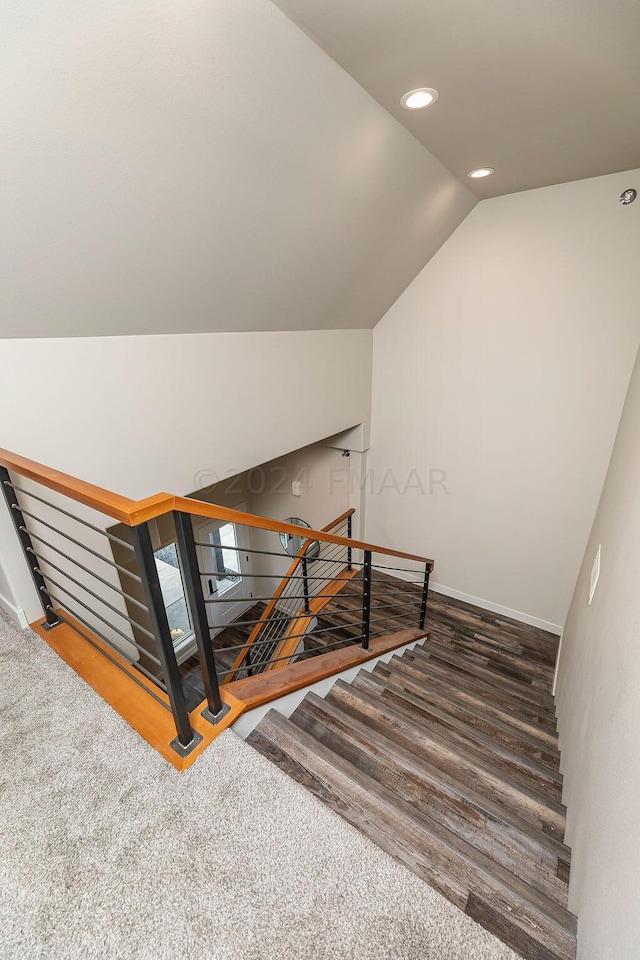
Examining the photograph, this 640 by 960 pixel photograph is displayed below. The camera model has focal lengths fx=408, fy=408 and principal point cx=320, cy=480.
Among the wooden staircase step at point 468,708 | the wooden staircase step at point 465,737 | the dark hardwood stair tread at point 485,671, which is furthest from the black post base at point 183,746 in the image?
the dark hardwood stair tread at point 485,671

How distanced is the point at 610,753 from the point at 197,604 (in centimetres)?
134

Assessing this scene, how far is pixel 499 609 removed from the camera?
435cm

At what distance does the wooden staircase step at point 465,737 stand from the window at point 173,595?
329 centimetres

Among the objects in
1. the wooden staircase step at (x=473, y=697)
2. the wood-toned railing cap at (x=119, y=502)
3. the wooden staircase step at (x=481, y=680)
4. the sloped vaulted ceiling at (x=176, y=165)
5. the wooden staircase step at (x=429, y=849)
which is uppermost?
the sloped vaulted ceiling at (x=176, y=165)

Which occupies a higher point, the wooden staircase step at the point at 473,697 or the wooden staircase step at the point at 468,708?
the wooden staircase step at the point at 468,708

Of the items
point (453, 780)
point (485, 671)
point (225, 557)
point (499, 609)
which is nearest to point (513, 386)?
point (499, 609)

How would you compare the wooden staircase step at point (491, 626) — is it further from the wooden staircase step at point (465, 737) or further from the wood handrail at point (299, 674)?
the wooden staircase step at point (465, 737)

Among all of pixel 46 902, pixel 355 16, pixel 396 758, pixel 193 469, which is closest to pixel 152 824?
pixel 46 902

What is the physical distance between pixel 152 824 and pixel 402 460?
152 inches

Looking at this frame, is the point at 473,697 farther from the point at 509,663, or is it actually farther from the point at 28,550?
the point at 28,550

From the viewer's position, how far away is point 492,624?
4234 millimetres

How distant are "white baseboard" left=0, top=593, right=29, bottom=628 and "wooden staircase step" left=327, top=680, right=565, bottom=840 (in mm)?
1608

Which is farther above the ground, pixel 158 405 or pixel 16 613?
pixel 158 405

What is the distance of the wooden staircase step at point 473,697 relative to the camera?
245cm
